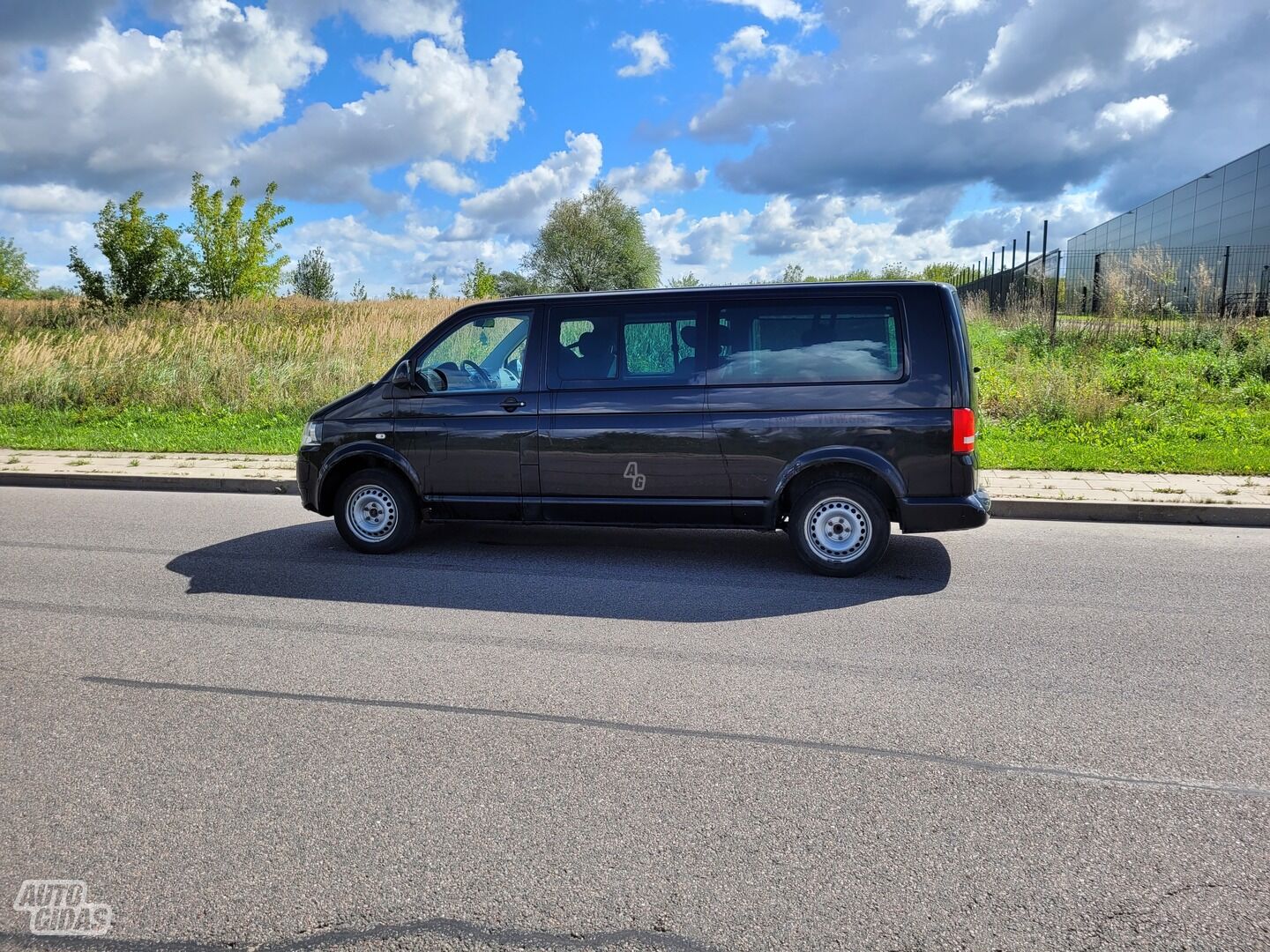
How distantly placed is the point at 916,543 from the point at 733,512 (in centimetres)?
187

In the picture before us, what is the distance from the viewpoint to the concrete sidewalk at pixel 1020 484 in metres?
8.75

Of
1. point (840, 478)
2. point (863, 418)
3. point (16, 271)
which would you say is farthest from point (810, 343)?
point (16, 271)

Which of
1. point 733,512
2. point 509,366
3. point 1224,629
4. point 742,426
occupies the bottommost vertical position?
point 1224,629

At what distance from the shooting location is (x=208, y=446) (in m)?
13.1

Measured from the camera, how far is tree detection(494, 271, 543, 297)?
6334 cm

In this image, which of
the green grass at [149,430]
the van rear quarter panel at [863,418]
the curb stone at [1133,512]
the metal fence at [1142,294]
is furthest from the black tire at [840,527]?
the metal fence at [1142,294]

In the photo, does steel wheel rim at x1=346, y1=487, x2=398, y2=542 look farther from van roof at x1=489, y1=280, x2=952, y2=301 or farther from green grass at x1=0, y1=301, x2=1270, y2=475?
green grass at x1=0, y1=301, x2=1270, y2=475

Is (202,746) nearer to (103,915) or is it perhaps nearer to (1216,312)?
(103,915)

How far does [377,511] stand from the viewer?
7.72m

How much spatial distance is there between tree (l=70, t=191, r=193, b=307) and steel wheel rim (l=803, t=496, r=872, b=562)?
1291 inches

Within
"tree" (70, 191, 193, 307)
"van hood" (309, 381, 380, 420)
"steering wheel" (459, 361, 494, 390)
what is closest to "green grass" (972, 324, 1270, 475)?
"steering wheel" (459, 361, 494, 390)

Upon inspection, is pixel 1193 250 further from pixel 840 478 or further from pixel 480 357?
pixel 480 357

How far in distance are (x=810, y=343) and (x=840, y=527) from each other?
1.30m

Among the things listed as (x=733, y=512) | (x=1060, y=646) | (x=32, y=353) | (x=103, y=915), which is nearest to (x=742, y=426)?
(x=733, y=512)
